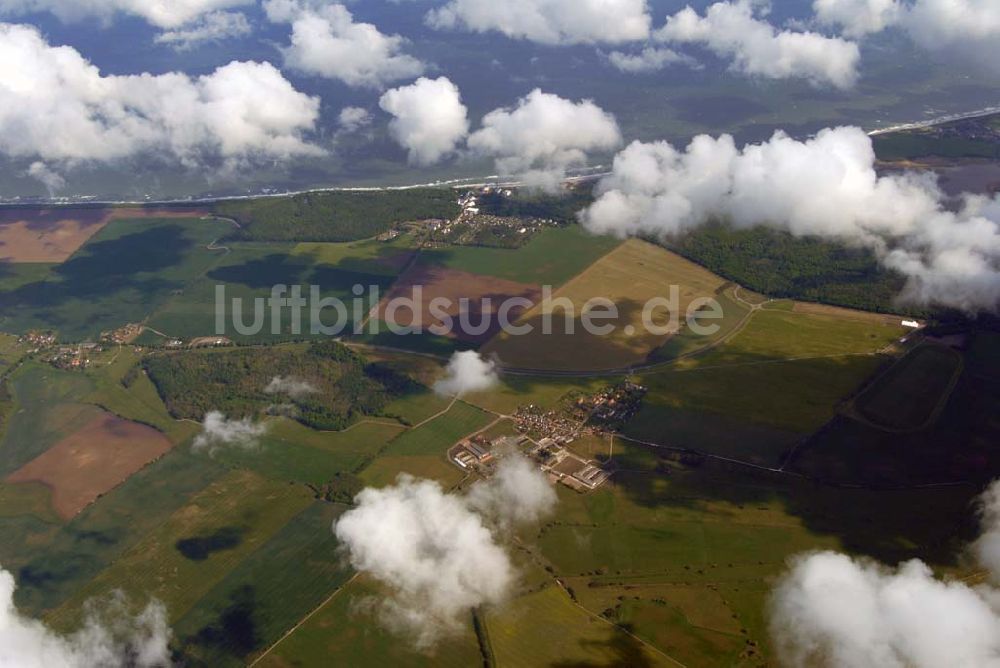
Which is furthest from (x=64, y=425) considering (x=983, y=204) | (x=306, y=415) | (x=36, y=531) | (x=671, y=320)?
(x=983, y=204)

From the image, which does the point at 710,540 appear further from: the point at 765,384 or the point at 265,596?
the point at 265,596

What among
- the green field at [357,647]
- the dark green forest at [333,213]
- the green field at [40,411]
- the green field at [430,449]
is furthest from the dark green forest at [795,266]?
the green field at [40,411]

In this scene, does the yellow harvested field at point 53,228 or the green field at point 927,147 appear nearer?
the yellow harvested field at point 53,228

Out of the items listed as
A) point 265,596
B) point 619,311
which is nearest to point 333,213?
point 619,311

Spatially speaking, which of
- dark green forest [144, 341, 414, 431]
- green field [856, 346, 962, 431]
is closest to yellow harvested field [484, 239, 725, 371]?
dark green forest [144, 341, 414, 431]

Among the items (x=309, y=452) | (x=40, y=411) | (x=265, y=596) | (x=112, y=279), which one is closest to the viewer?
(x=265, y=596)

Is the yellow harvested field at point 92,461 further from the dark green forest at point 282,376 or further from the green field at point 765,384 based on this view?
the green field at point 765,384

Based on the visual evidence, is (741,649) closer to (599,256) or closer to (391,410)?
(391,410)
